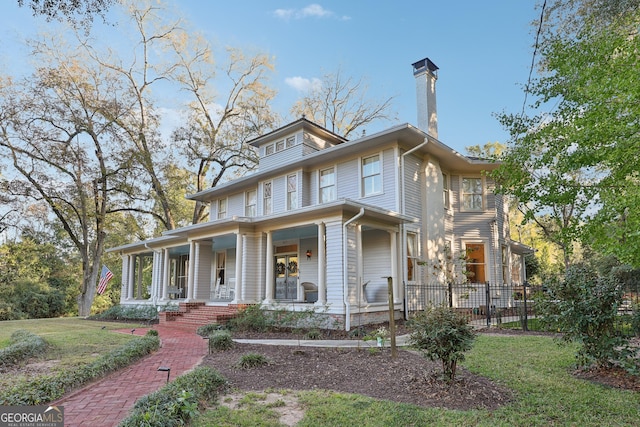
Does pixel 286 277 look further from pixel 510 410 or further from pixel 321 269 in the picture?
pixel 510 410

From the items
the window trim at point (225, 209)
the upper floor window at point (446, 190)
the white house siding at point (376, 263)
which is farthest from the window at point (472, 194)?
the window trim at point (225, 209)

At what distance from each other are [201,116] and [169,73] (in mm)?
3346

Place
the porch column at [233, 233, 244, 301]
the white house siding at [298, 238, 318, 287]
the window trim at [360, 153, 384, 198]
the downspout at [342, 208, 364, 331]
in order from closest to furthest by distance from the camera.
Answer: the downspout at [342, 208, 364, 331] → the window trim at [360, 153, 384, 198] → the porch column at [233, 233, 244, 301] → the white house siding at [298, 238, 318, 287]

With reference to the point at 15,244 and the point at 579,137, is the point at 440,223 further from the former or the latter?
the point at 15,244

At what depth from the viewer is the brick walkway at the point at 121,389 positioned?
13.7 ft

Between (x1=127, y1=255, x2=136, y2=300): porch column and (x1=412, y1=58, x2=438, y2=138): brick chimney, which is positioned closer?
(x1=412, y1=58, x2=438, y2=138): brick chimney

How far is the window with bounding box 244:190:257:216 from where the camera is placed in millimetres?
17261

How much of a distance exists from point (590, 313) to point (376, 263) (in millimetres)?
7595

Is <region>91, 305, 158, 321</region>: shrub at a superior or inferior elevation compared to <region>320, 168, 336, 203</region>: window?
inferior

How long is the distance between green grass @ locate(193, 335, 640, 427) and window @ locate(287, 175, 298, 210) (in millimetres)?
10320

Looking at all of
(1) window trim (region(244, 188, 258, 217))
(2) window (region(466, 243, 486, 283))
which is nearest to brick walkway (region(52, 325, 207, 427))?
(1) window trim (region(244, 188, 258, 217))

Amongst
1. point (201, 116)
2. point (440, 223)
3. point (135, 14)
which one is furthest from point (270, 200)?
point (135, 14)

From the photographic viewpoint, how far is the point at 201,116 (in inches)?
1080

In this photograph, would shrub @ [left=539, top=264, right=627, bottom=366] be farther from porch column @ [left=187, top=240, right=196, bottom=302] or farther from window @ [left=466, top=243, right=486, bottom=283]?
porch column @ [left=187, top=240, right=196, bottom=302]
